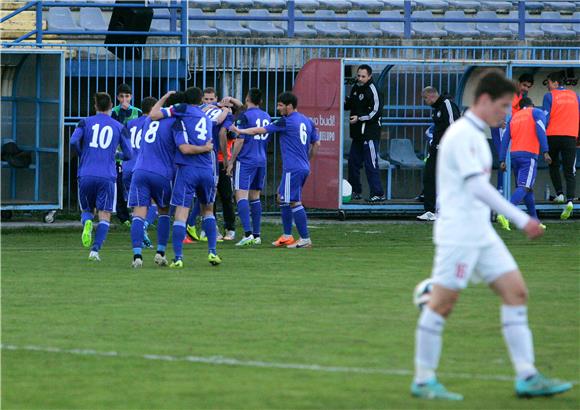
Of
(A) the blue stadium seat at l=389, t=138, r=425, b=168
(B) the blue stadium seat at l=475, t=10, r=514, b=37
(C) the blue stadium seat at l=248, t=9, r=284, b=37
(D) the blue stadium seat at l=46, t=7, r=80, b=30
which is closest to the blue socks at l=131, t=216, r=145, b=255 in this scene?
(A) the blue stadium seat at l=389, t=138, r=425, b=168

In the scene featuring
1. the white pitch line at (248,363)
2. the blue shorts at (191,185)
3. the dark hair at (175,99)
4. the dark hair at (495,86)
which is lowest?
the white pitch line at (248,363)

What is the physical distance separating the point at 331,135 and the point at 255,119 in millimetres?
3358

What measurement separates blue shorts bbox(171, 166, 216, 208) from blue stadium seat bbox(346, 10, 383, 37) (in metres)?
10.9

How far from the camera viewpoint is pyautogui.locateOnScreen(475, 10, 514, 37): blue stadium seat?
25.6m

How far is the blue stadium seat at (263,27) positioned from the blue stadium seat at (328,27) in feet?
2.86

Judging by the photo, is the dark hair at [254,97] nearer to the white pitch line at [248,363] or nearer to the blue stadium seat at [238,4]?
the white pitch line at [248,363]

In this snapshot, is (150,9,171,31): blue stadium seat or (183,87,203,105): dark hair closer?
(183,87,203,105): dark hair

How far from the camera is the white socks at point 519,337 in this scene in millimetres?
7258

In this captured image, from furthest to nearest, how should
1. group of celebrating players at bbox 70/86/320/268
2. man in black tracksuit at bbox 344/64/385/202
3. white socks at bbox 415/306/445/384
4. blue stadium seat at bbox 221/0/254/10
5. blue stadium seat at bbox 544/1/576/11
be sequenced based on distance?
blue stadium seat at bbox 544/1/576/11 < blue stadium seat at bbox 221/0/254/10 < man in black tracksuit at bbox 344/64/385/202 < group of celebrating players at bbox 70/86/320/268 < white socks at bbox 415/306/445/384

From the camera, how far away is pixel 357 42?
74.8ft

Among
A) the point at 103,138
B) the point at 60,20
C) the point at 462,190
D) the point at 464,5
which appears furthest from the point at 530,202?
the point at 462,190

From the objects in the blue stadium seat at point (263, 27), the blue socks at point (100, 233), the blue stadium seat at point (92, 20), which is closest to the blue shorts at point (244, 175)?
the blue socks at point (100, 233)

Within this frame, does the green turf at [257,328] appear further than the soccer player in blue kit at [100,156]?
No

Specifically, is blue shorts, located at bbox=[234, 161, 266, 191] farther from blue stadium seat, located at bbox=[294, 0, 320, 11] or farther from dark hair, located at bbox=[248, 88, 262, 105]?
blue stadium seat, located at bbox=[294, 0, 320, 11]
